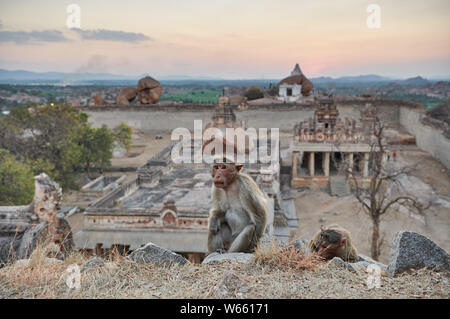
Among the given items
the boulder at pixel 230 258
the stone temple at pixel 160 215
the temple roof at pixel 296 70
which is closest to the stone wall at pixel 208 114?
the temple roof at pixel 296 70

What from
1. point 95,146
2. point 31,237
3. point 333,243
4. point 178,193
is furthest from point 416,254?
point 95,146

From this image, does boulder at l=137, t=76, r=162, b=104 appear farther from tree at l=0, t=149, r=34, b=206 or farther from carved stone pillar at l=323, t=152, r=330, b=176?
tree at l=0, t=149, r=34, b=206

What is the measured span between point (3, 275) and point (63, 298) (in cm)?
108

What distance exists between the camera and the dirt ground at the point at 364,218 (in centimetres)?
1653

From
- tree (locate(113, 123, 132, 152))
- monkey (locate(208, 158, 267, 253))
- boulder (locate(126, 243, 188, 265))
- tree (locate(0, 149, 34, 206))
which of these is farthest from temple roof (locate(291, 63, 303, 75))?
boulder (locate(126, 243, 188, 265))

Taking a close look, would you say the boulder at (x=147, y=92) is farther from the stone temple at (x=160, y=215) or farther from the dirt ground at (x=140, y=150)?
the stone temple at (x=160, y=215)

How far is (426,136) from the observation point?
112 feet

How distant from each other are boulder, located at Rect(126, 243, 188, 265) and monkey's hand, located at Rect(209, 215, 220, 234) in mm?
1092

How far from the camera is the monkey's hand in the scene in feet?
19.6

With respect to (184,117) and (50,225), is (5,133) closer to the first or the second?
(50,225)

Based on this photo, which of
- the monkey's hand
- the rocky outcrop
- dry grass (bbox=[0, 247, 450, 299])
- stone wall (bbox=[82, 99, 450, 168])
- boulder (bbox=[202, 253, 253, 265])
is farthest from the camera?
stone wall (bbox=[82, 99, 450, 168])

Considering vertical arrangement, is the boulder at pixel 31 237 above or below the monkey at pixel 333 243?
below

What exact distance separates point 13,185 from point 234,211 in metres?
14.3

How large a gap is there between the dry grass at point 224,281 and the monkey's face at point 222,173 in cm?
130
